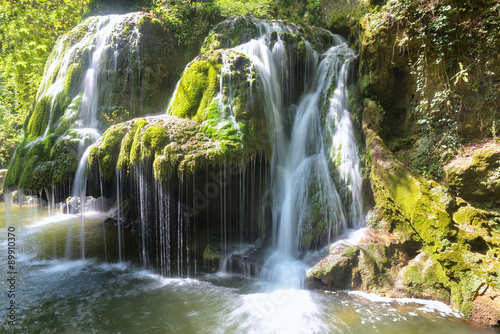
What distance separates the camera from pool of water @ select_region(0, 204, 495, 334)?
167 inches

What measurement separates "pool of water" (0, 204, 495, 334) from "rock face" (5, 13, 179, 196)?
3857 millimetres

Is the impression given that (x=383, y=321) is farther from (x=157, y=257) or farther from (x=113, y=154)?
(x=113, y=154)

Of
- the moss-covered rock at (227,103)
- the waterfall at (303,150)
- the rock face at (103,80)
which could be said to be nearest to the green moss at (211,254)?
the waterfall at (303,150)

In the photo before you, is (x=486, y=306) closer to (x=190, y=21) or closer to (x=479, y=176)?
(x=479, y=176)

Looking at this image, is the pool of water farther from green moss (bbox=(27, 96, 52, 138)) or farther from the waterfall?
green moss (bbox=(27, 96, 52, 138))

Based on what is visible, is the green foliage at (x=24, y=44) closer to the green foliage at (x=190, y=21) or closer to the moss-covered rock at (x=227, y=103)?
the green foliage at (x=190, y=21)

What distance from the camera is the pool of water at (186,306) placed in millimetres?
4254

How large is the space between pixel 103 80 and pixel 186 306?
310 inches

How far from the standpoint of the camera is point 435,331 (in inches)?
157

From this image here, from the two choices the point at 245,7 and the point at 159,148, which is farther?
the point at 245,7

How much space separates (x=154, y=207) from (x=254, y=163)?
2899 millimetres

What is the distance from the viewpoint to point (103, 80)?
8.59m

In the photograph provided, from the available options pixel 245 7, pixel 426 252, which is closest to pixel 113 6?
pixel 245 7

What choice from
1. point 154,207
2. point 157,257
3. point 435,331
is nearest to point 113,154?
point 154,207
